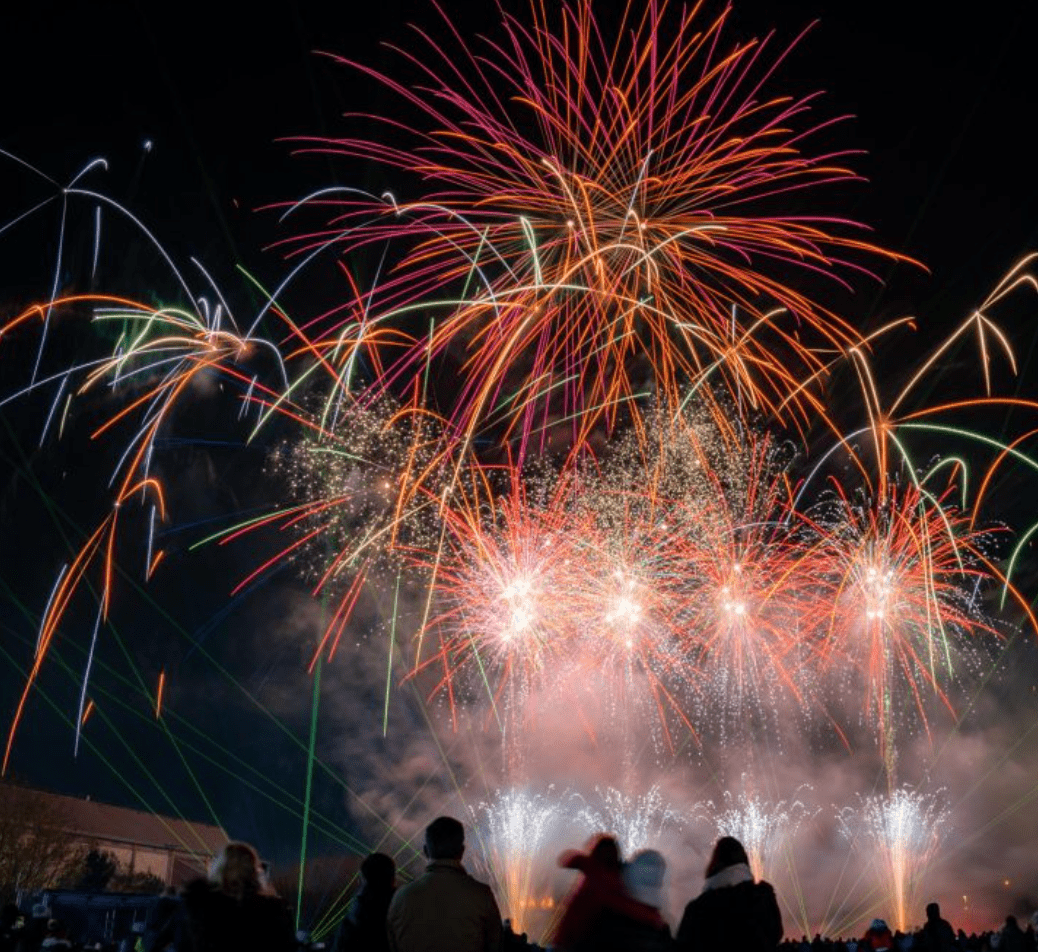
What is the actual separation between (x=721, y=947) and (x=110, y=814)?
271 ft

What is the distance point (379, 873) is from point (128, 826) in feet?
267

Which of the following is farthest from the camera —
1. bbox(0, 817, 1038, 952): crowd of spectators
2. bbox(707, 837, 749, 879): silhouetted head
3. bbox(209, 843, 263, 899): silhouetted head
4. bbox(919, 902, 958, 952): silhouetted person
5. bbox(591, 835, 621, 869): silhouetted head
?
bbox(919, 902, 958, 952): silhouetted person

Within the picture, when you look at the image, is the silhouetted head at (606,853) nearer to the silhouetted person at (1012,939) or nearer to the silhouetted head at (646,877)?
the silhouetted head at (646,877)

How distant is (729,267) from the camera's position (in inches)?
795

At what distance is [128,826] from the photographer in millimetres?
78812

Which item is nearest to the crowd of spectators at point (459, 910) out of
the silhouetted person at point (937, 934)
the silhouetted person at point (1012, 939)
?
the silhouetted person at point (937, 934)

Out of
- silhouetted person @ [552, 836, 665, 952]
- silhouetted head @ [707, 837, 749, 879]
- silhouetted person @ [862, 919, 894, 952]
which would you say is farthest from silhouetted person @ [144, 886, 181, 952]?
silhouetted person @ [862, 919, 894, 952]

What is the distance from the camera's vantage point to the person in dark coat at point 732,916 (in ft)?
17.0

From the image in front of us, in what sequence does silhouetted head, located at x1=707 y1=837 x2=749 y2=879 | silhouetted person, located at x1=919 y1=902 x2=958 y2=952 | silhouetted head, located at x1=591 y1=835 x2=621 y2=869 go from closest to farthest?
1. silhouetted head, located at x1=591 y1=835 x2=621 y2=869
2. silhouetted head, located at x1=707 y1=837 x2=749 y2=879
3. silhouetted person, located at x1=919 y1=902 x2=958 y2=952

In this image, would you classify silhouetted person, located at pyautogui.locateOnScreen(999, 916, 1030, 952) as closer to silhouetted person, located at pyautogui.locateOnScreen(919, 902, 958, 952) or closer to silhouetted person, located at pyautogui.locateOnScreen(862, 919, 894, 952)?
silhouetted person, located at pyautogui.locateOnScreen(919, 902, 958, 952)

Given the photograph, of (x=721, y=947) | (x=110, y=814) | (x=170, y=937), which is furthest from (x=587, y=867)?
(x=110, y=814)

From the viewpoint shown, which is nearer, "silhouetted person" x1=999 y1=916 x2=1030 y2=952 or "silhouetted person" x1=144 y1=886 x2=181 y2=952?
"silhouetted person" x1=144 y1=886 x2=181 y2=952

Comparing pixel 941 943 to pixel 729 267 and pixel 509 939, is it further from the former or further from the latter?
pixel 729 267

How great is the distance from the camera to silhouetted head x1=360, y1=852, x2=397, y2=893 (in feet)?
18.5
